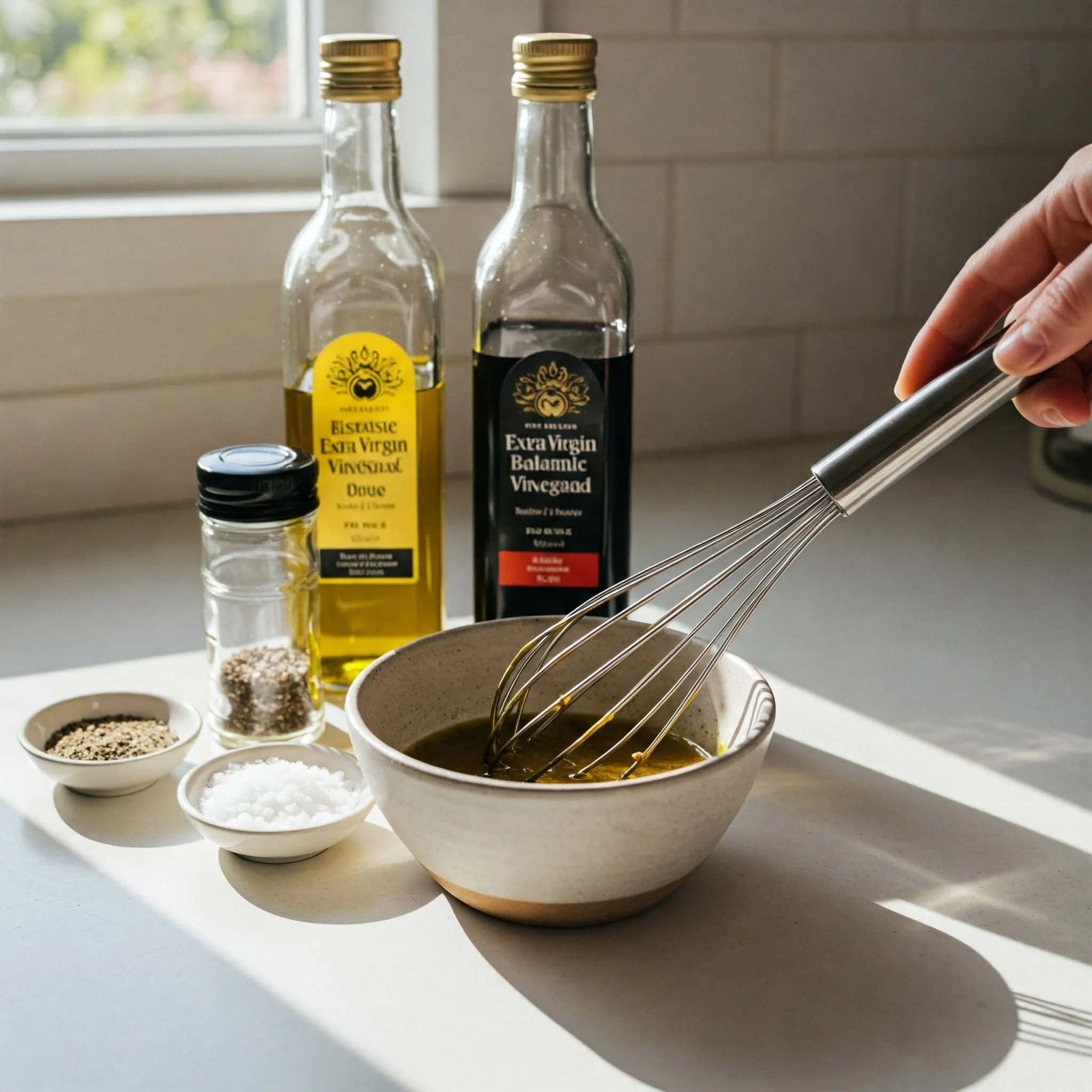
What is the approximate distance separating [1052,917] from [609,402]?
0.94 feet

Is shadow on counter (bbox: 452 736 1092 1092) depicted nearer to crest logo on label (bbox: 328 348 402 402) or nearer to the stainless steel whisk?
the stainless steel whisk

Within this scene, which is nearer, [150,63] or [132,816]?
[132,816]

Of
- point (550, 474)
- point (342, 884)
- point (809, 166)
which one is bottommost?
point (342, 884)

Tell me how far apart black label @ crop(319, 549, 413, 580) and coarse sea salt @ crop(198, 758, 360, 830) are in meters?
0.13

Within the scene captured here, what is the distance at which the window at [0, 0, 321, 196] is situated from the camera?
0.99 m

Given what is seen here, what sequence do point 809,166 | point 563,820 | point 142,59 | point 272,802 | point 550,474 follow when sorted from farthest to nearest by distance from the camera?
point 809,166 → point 142,59 → point 550,474 → point 272,802 → point 563,820

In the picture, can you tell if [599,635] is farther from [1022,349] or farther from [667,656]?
[1022,349]

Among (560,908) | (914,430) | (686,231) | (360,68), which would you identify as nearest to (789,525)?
(914,430)

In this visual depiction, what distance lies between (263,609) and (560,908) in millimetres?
245

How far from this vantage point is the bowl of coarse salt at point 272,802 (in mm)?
520

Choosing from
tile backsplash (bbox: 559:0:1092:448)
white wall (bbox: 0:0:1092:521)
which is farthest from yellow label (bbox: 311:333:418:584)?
tile backsplash (bbox: 559:0:1092:448)

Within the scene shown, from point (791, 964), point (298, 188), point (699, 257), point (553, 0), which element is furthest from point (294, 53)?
point (791, 964)

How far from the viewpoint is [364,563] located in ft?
2.23

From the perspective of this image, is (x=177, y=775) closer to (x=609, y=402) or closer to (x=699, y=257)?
(x=609, y=402)
